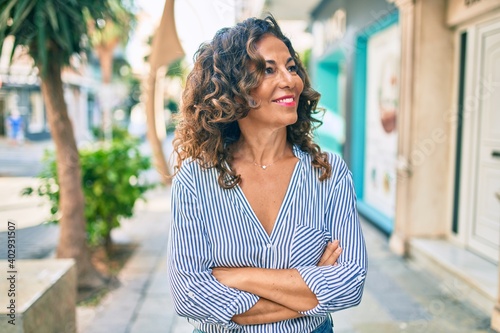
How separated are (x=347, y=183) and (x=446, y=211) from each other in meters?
4.25

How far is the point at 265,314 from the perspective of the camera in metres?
1.46

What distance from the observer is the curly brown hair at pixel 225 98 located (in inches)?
59.8

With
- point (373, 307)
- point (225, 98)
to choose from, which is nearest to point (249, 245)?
point (225, 98)

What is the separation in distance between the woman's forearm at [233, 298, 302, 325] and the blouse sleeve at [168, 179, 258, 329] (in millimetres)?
21

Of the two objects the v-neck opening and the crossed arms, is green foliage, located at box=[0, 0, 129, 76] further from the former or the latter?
the crossed arms

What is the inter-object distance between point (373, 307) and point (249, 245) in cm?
301

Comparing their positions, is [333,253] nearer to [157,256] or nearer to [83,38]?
[83,38]

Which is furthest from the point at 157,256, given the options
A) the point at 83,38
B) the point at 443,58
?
the point at 443,58

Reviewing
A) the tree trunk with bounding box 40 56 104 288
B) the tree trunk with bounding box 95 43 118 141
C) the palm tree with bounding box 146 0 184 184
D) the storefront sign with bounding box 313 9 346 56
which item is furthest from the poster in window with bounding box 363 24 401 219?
the tree trunk with bounding box 95 43 118 141

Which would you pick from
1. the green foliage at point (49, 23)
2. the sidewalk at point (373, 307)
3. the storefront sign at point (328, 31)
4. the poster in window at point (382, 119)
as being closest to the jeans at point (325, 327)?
the sidewalk at point (373, 307)

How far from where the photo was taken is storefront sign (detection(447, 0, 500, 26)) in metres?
4.24

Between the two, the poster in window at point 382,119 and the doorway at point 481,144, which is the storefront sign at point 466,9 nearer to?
the doorway at point 481,144

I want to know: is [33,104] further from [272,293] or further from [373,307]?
[272,293]

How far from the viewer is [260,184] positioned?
1.58m
